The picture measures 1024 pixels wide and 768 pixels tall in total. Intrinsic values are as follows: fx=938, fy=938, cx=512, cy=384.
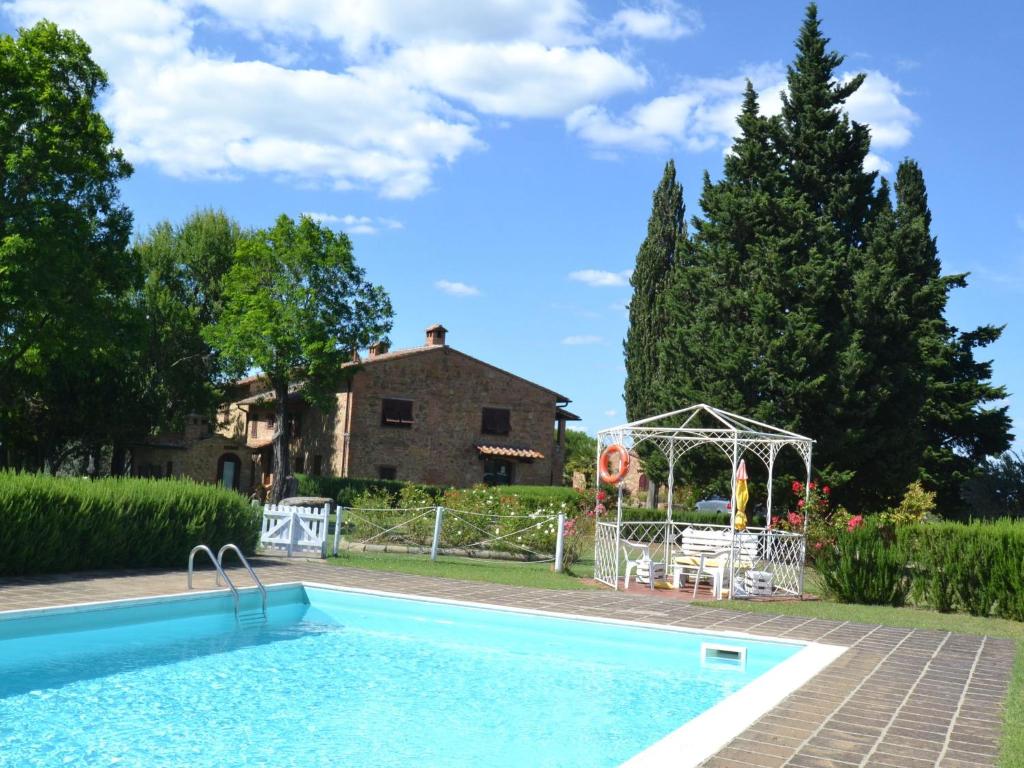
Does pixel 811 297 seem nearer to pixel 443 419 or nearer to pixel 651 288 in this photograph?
pixel 651 288

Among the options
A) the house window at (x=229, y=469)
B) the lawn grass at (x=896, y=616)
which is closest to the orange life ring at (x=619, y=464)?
the lawn grass at (x=896, y=616)

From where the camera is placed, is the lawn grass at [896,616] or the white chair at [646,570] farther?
the white chair at [646,570]

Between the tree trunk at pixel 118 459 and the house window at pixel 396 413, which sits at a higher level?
the house window at pixel 396 413

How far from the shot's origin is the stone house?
127 ft

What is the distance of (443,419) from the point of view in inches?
1564

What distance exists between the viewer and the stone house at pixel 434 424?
38625 millimetres

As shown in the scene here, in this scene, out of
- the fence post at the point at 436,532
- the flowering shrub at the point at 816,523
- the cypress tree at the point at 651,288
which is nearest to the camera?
the flowering shrub at the point at 816,523

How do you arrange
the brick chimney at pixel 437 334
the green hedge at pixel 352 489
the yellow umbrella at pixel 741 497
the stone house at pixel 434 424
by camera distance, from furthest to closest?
the brick chimney at pixel 437 334 < the stone house at pixel 434 424 < the green hedge at pixel 352 489 < the yellow umbrella at pixel 741 497

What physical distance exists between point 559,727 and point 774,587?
8.73 meters

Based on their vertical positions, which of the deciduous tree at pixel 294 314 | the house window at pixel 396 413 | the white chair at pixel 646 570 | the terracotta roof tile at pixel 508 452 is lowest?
the white chair at pixel 646 570

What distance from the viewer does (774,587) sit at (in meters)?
15.4

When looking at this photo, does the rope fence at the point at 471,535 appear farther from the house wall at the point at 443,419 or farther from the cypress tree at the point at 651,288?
the house wall at the point at 443,419

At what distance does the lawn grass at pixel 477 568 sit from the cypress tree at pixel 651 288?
681 inches

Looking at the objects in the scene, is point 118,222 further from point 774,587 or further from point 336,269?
point 774,587
